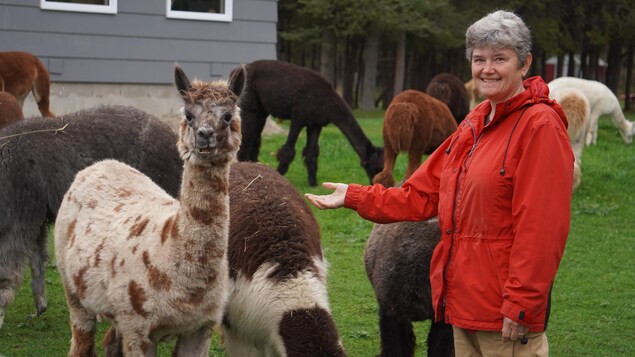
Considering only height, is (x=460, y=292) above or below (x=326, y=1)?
below

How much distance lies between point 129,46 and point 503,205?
1169 centimetres

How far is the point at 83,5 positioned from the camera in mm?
13789

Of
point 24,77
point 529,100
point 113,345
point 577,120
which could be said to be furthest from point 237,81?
point 577,120

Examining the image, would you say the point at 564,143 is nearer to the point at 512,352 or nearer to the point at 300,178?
the point at 512,352

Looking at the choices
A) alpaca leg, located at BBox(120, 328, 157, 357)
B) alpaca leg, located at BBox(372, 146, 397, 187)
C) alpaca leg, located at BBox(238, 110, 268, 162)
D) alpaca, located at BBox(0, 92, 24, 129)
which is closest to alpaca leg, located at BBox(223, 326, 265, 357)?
alpaca leg, located at BBox(120, 328, 157, 357)

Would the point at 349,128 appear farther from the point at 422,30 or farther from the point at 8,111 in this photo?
the point at 422,30

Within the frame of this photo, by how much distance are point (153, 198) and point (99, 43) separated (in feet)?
31.3

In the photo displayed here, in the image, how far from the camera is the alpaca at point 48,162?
6.23m

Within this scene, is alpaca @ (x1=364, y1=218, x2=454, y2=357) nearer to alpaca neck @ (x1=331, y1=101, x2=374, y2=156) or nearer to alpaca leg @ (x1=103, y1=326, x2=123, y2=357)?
alpaca leg @ (x1=103, y1=326, x2=123, y2=357)

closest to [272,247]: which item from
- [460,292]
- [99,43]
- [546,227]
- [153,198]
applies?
[153,198]

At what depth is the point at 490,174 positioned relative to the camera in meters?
3.52

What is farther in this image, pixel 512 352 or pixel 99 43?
pixel 99 43

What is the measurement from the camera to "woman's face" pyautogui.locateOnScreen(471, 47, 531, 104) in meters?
3.59

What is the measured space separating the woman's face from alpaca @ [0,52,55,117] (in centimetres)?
906
